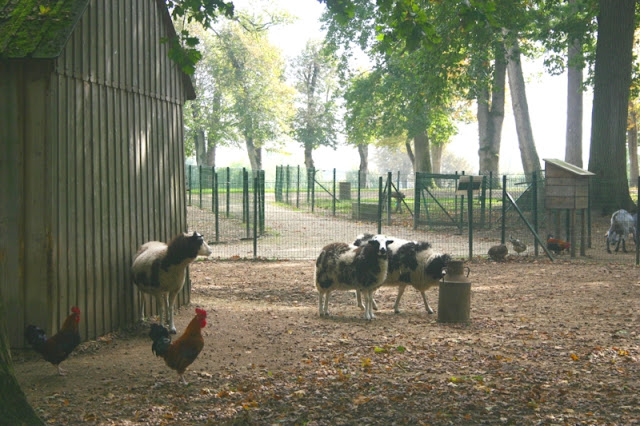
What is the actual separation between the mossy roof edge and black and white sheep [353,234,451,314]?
225 inches

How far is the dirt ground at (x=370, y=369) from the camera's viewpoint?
642 centimetres

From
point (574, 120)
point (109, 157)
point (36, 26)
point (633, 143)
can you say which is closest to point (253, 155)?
point (633, 143)

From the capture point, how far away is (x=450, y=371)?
783cm

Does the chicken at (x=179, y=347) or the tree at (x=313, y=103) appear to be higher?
the tree at (x=313, y=103)

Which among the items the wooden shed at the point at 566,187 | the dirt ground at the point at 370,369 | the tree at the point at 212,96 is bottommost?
the dirt ground at the point at 370,369

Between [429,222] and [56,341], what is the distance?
1861 centimetres

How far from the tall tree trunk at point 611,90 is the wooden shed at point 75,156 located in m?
17.1

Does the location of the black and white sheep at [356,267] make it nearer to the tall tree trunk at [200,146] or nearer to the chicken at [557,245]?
the chicken at [557,245]

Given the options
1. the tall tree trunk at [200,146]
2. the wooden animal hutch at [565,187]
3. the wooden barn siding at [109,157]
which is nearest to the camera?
the wooden barn siding at [109,157]

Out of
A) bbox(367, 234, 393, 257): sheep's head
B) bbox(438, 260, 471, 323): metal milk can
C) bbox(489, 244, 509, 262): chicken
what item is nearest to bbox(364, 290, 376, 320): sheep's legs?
bbox(367, 234, 393, 257): sheep's head

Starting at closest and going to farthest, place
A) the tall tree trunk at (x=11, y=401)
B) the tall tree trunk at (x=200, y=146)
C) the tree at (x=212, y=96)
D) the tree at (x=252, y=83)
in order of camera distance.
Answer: the tall tree trunk at (x=11, y=401) < the tree at (x=212, y=96) < the tree at (x=252, y=83) < the tall tree trunk at (x=200, y=146)

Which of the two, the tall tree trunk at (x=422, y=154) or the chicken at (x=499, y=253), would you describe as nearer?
the chicken at (x=499, y=253)

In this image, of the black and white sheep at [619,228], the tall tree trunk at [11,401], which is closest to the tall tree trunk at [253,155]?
the black and white sheep at [619,228]

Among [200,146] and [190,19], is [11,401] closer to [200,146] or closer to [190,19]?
[190,19]
